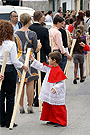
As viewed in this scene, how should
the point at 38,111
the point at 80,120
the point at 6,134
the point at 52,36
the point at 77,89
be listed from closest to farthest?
the point at 6,134 < the point at 80,120 < the point at 38,111 < the point at 52,36 < the point at 77,89

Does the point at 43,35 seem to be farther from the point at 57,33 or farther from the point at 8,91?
the point at 8,91

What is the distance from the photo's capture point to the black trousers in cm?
558

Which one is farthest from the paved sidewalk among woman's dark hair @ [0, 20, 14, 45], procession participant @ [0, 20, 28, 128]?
woman's dark hair @ [0, 20, 14, 45]

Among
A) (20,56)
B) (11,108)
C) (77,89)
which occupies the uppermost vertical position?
(20,56)

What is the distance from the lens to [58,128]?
19.3 feet

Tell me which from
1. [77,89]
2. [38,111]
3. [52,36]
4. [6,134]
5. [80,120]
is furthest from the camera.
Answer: [77,89]

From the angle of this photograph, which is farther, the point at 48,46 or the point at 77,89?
the point at 77,89

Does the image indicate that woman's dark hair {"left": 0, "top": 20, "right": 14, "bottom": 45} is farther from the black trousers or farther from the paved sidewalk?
the paved sidewalk

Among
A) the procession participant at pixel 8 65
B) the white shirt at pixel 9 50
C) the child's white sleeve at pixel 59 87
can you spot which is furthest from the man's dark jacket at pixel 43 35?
the white shirt at pixel 9 50

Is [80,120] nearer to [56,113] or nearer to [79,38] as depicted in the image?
[56,113]

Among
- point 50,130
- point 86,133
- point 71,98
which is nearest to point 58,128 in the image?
point 50,130

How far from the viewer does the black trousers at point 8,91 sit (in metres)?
5.58

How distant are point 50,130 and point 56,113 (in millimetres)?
314

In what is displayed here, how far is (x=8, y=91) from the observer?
18.7ft
